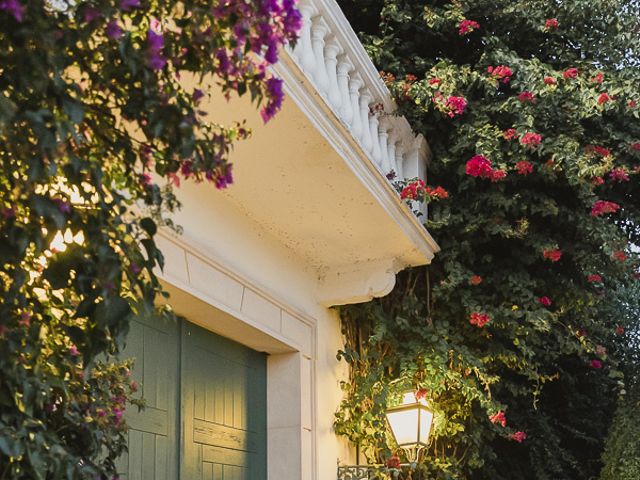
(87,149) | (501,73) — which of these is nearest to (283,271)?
(501,73)

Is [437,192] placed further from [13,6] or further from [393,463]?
[13,6]

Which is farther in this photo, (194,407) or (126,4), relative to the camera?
(194,407)

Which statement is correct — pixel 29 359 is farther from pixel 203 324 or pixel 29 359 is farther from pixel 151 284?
pixel 203 324

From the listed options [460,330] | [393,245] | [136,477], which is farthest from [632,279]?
[136,477]

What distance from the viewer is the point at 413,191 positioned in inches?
219

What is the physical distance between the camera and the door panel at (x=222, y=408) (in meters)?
4.86

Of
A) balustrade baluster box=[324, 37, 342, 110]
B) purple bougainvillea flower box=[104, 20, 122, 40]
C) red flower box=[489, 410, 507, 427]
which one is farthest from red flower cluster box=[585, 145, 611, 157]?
purple bougainvillea flower box=[104, 20, 122, 40]

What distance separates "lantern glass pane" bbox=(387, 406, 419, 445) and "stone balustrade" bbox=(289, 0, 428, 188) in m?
1.38

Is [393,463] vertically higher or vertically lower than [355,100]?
lower

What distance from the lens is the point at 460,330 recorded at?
631cm

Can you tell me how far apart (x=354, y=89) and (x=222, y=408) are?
1.84 metres

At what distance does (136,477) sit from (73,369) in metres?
1.81

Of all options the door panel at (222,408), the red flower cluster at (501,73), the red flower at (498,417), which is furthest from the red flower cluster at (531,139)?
the door panel at (222,408)

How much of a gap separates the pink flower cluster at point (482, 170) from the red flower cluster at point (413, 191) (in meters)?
0.29
